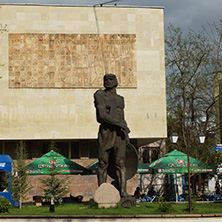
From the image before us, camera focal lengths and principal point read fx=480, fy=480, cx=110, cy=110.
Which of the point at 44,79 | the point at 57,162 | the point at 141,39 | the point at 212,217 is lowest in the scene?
the point at 212,217

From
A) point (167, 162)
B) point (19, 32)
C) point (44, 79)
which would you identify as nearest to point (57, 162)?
point (167, 162)

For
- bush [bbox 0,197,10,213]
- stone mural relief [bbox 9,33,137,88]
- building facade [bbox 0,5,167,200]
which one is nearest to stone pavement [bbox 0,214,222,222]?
bush [bbox 0,197,10,213]

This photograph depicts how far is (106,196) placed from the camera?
53.6 ft

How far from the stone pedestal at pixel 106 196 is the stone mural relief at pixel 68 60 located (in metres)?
20.5

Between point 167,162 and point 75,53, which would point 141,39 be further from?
point 167,162

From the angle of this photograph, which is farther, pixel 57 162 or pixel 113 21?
pixel 113 21

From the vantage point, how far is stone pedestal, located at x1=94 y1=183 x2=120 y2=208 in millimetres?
16297

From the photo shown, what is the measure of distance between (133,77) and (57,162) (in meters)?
11.6

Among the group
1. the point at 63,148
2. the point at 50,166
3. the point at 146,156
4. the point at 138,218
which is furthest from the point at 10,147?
the point at 138,218

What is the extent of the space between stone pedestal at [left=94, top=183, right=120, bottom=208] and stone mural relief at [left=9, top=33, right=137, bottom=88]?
67.2 ft

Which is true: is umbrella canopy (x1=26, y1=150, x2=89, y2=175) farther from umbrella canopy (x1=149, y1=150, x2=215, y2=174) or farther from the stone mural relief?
the stone mural relief

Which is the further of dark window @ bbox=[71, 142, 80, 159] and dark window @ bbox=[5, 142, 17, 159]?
dark window @ bbox=[71, 142, 80, 159]

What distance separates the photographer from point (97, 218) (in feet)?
44.8

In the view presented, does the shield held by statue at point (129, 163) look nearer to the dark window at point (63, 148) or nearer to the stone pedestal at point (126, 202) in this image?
the stone pedestal at point (126, 202)
